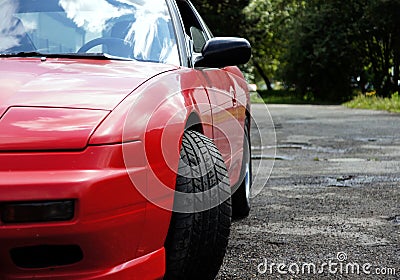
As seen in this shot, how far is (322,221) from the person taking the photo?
4746 mm

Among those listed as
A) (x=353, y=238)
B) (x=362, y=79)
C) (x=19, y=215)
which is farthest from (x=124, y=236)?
(x=362, y=79)

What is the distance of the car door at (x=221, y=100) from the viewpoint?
380 cm

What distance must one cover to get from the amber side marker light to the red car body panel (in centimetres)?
2

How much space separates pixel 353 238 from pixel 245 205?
37.2 inches

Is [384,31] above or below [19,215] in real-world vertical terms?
below

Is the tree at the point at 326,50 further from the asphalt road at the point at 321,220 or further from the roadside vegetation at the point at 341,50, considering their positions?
the asphalt road at the point at 321,220

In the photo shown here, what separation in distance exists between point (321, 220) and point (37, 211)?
2803 mm

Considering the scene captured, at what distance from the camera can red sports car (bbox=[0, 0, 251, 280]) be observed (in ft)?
7.72

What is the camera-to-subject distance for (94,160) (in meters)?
2.45

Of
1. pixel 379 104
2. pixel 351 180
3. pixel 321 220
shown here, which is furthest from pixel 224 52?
pixel 379 104

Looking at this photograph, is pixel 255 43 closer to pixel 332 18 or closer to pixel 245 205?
pixel 332 18

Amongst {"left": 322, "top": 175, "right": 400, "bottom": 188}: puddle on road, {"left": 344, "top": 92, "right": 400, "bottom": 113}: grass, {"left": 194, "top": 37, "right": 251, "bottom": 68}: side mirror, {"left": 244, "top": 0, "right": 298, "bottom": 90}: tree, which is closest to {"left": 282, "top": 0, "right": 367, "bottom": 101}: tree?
{"left": 244, "top": 0, "right": 298, "bottom": 90}: tree

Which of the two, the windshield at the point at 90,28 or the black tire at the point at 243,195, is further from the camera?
the black tire at the point at 243,195

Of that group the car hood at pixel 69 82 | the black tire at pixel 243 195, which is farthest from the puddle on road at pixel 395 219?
the car hood at pixel 69 82
